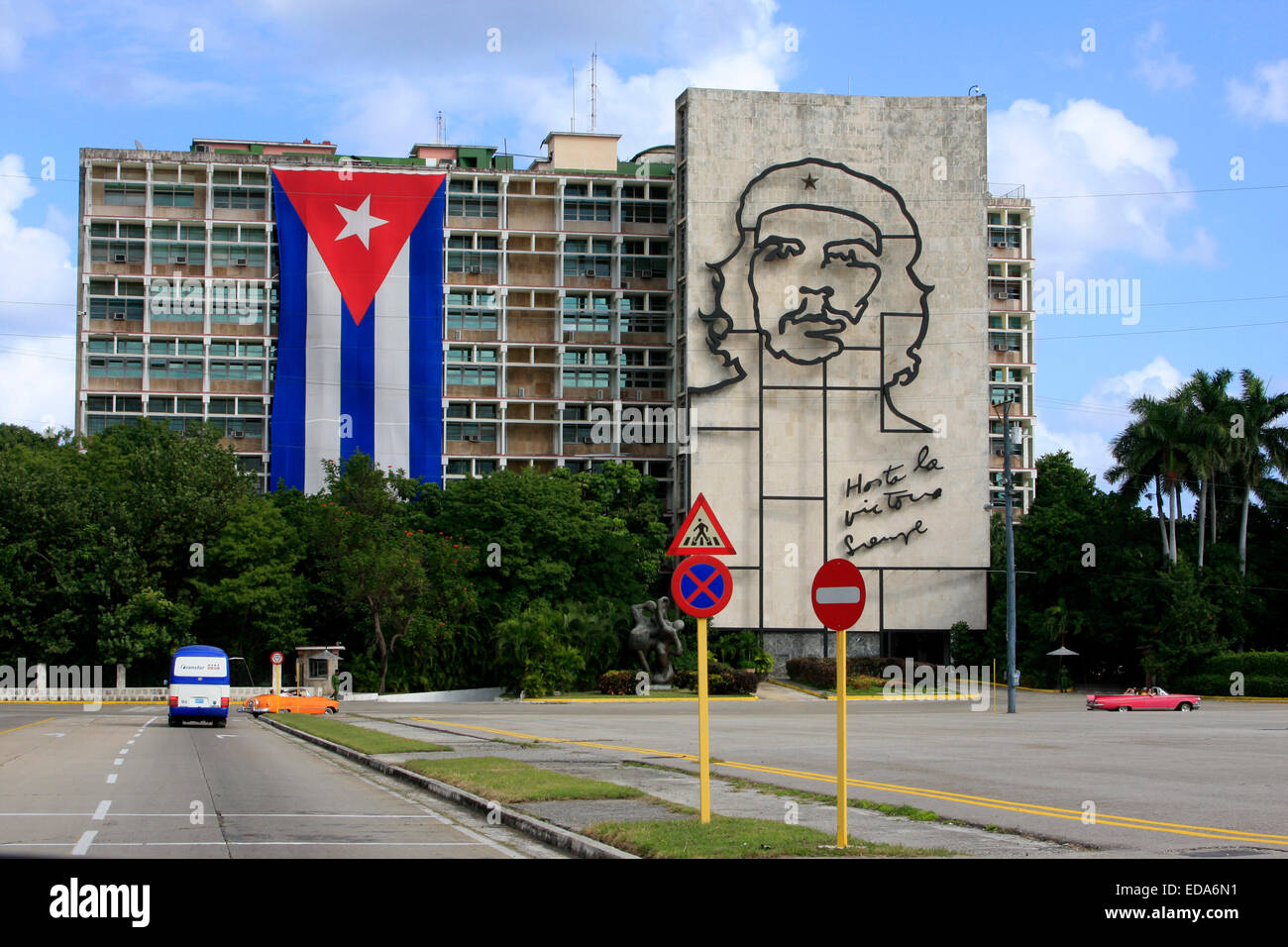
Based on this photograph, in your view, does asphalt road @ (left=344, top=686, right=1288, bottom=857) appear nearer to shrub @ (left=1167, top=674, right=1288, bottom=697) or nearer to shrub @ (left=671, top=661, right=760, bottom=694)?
shrub @ (left=1167, top=674, right=1288, bottom=697)

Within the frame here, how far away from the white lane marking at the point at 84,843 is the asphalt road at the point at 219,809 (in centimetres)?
1

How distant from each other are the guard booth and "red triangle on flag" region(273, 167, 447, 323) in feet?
123

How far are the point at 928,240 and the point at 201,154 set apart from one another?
2162 inches

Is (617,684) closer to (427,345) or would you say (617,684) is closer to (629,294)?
(427,345)

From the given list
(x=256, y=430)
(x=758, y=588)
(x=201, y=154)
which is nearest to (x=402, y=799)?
(x=758, y=588)

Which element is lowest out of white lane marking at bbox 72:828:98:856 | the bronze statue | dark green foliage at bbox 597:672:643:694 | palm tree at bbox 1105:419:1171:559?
dark green foliage at bbox 597:672:643:694

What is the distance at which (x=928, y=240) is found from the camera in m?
87.7

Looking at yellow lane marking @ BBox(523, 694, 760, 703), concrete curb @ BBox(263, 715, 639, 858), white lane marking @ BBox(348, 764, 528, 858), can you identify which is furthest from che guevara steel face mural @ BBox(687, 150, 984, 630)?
white lane marking @ BBox(348, 764, 528, 858)

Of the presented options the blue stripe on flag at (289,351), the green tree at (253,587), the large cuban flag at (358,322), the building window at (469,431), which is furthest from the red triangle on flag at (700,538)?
the building window at (469,431)

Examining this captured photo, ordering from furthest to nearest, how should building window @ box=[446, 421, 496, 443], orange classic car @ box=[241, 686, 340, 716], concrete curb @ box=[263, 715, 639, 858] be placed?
building window @ box=[446, 421, 496, 443] → orange classic car @ box=[241, 686, 340, 716] → concrete curb @ box=[263, 715, 639, 858]

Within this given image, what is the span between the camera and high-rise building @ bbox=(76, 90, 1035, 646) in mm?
85062

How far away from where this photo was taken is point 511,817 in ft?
48.8
